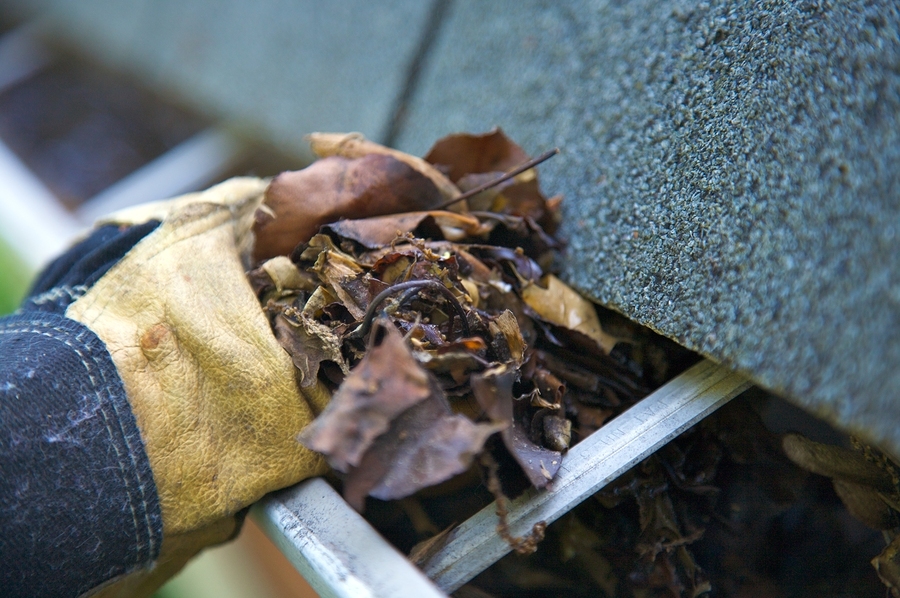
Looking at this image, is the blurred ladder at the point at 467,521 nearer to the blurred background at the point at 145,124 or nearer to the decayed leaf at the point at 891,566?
the decayed leaf at the point at 891,566

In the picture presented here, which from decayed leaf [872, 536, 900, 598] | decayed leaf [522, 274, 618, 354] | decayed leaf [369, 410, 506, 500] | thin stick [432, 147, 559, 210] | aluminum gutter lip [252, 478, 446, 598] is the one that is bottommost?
decayed leaf [872, 536, 900, 598]

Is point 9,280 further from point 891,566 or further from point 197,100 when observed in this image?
point 891,566

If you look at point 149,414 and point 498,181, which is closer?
point 149,414

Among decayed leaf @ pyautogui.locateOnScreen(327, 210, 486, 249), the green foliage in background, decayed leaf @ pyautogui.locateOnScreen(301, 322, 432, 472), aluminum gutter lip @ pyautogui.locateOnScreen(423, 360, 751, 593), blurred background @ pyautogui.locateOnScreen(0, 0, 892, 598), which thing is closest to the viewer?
decayed leaf @ pyautogui.locateOnScreen(301, 322, 432, 472)

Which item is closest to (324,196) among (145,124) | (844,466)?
(844,466)

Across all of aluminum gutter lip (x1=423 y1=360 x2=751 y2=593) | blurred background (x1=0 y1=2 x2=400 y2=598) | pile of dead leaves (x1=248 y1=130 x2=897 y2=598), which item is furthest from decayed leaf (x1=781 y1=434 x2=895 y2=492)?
blurred background (x1=0 y1=2 x2=400 y2=598)

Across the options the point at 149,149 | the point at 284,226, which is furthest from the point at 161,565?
the point at 149,149

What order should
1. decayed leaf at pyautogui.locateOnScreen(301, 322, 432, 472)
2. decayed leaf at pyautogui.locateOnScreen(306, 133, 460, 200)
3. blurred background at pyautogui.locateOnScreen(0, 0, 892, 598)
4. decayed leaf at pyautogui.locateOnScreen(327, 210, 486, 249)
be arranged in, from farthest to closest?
1. blurred background at pyautogui.locateOnScreen(0, 0, 892, 598)
2. decayed leaf at pyautogui.locateOnScreen(306, 133, 460, 200)
3. decayed leaf at pyautogui.locateOnScreen(327, 210, 486, 249)
4. decayed leaf at pyautogui.locateOnScreen(301, 322, 432, 472)

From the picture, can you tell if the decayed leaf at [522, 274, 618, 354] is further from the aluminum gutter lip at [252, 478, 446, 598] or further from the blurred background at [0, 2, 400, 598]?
the blurred background at [0, 2, 400, 598]
